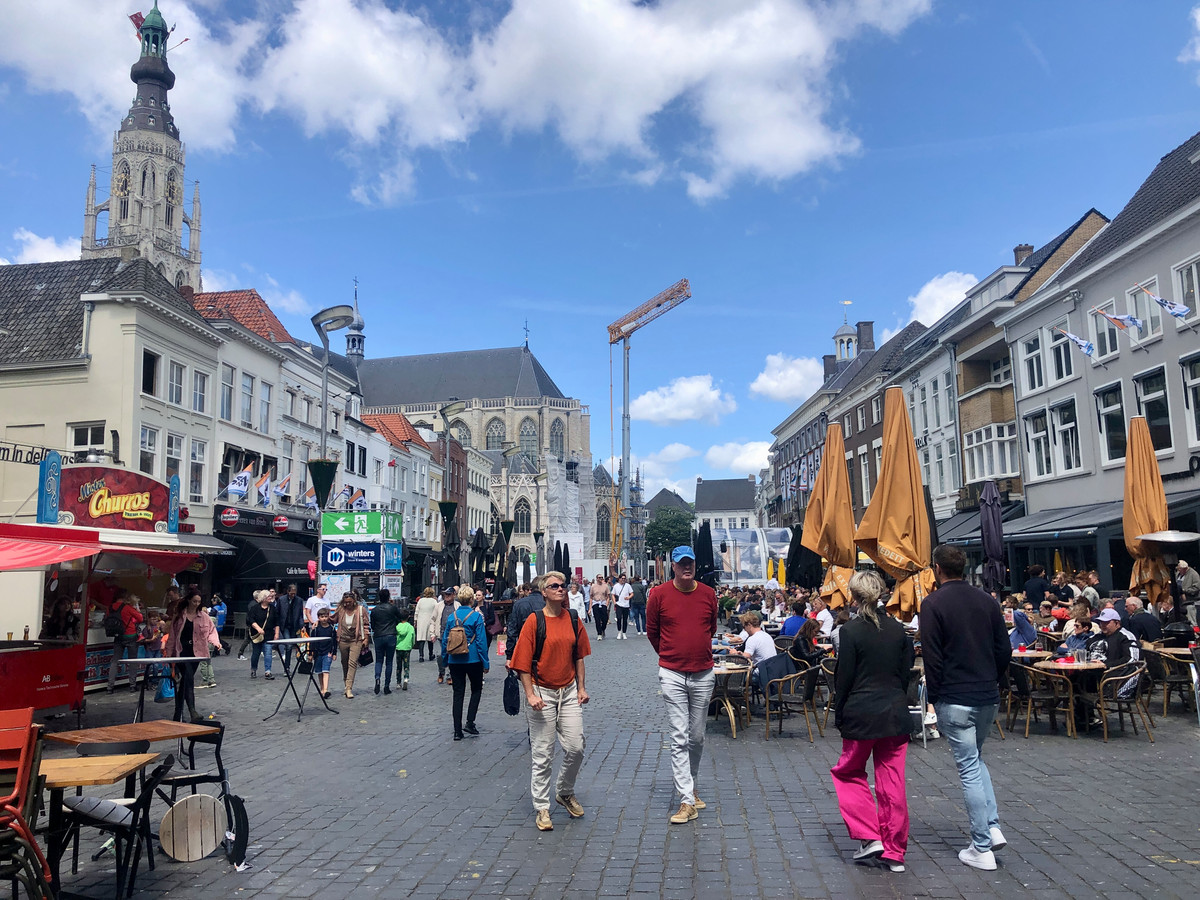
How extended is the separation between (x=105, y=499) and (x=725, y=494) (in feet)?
403

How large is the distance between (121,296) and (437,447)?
38.2m

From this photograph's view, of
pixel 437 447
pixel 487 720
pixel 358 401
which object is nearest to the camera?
pixel 487 720

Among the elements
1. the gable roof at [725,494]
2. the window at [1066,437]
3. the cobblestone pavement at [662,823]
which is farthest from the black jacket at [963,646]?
the gable roof at [725,494]

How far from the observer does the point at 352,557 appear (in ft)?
65.4

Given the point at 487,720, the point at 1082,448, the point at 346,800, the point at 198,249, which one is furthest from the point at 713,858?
the point at 198,249

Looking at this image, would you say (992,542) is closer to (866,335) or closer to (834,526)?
(834,526)

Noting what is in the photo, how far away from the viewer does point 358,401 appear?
1736 inches

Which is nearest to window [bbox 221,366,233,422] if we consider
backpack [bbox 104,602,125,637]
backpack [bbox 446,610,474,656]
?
backpack [bbox 104,602,125,637]

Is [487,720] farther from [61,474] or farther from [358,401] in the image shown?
[358,401]

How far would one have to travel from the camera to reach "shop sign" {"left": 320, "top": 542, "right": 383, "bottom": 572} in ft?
64.9

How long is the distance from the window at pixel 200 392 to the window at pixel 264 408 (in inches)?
148

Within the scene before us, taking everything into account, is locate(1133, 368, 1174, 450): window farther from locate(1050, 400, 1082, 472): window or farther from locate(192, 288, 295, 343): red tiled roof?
locate(192, 288, 295, 343): red tiled roof

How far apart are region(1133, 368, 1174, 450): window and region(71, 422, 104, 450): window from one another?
27541 millimetres

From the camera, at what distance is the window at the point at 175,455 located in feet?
87.6
